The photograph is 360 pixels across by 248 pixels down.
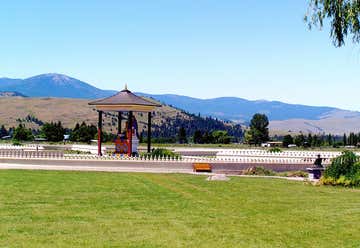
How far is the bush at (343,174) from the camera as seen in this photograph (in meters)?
23.6

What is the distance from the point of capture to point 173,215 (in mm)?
14539

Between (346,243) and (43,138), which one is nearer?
(346,243)

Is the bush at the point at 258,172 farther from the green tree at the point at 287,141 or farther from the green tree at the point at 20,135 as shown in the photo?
the green tree at the point at 20,135

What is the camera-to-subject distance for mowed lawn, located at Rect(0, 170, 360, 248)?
11555 millimetres

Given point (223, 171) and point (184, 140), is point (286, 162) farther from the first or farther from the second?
point (184, 140)

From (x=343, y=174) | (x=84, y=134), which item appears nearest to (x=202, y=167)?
(x=343, y=174)

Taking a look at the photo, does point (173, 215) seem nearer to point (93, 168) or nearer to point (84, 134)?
point (93, 168)

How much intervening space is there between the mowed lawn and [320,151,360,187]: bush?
5.80 ft

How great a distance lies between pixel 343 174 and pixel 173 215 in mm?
12317

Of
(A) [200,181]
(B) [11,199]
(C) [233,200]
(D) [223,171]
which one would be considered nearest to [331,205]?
(C) [233,200]

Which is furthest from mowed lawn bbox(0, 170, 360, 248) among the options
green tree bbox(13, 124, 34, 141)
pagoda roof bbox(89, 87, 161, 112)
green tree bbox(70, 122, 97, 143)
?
green tree bbox(13, 124, 34, 141)

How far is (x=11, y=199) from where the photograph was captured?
16734 mm

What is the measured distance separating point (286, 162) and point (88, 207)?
20.8 meters

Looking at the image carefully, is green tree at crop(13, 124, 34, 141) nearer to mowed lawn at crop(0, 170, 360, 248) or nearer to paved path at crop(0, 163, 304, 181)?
paved path at crop(0, 163, 304, 181)
